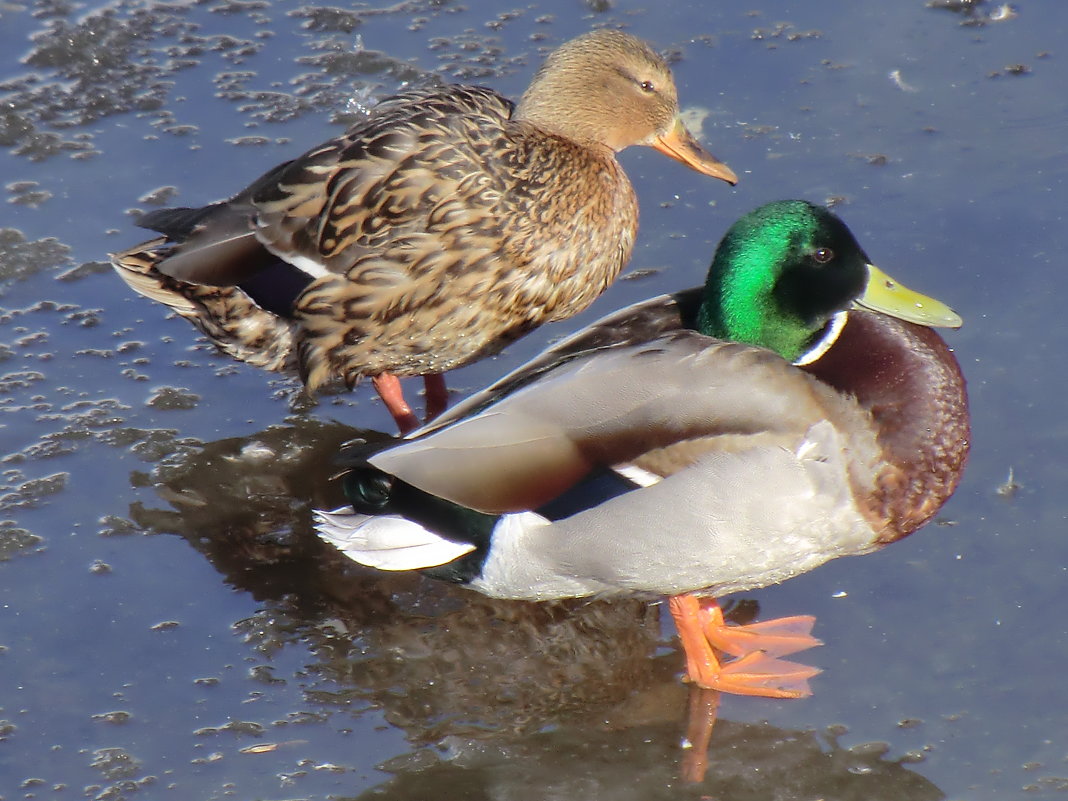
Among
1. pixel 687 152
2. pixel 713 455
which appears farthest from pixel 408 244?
pixel 713 455

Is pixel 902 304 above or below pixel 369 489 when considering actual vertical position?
above

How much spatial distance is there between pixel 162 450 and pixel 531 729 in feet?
5.45

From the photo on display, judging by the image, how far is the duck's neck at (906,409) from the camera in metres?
3.54

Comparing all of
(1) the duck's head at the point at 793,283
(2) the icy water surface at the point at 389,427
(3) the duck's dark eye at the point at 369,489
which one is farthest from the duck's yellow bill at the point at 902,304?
(3) the duck's dark eye at the point at 369,489

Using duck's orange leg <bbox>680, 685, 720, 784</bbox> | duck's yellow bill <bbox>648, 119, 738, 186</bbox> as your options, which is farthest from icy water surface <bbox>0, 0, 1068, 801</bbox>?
duck's yellow bill <bbox>648, 119, 738, 186</bbox>

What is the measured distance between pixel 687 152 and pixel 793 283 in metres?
1.24

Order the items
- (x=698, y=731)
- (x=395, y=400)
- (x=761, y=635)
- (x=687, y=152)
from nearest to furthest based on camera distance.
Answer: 1. (x=698, y=731)
2. (x=761, y=635)
3. (x=395, y=400)
4. (x=687, y=152)

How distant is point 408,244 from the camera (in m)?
4.21

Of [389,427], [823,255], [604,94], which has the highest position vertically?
[604,94]

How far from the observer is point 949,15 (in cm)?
597

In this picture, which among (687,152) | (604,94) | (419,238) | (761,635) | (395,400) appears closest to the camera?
(761,635)

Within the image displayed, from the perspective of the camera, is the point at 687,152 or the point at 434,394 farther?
the point at 687,152

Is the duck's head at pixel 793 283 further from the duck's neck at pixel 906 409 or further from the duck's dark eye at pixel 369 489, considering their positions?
the duck's dark eye at pixel 369 489

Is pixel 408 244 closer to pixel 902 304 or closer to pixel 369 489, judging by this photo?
pixel 369 489
